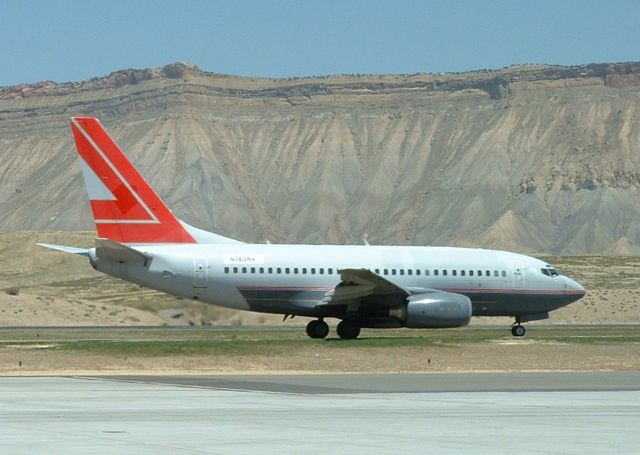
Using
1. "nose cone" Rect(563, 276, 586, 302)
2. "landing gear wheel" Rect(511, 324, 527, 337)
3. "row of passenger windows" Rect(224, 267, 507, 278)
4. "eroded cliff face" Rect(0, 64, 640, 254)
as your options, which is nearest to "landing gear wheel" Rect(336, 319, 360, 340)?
"row of passenger windows" Rect(224, 267, 507, 278)

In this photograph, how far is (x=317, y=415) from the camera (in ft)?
74.8

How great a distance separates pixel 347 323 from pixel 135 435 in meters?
30.5

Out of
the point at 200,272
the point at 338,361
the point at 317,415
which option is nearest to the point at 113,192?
the point at 200,272

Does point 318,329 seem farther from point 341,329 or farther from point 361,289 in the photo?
point 361,289

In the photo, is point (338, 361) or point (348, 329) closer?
point (338, 361)

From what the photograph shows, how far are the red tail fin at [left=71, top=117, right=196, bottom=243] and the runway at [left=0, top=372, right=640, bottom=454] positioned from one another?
16541mm

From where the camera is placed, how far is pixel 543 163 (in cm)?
18800

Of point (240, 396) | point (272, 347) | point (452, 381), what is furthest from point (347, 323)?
point (240, 396)

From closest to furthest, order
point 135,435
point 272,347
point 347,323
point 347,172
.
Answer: point 135,435, point 272,347, point 347,323, point 347,172

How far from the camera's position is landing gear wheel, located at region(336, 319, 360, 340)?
4984cm

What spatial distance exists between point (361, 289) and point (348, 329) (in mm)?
1819

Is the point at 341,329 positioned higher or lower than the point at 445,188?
lower

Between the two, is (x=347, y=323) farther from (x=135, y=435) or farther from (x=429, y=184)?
(x=429, y=184)

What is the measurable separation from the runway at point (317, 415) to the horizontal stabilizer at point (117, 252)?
14270 millimetres
